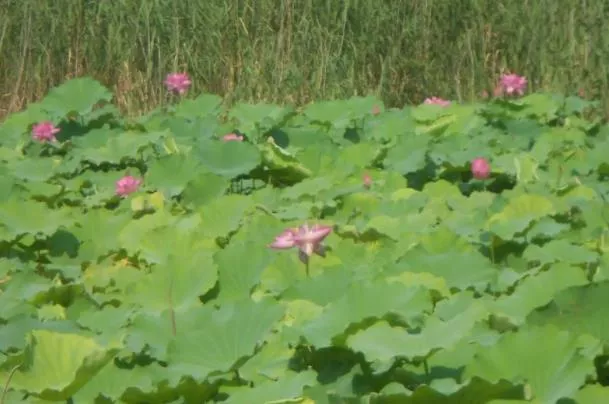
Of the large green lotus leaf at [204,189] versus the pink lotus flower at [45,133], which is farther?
the pink lotus flower at [45,133]

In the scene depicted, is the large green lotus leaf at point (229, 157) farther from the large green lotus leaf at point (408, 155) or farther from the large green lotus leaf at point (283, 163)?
the large green lotus leaf at point (408, 155)

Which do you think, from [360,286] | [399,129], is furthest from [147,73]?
[360,286]

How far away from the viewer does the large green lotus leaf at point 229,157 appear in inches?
135

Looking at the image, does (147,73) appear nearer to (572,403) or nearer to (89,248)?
(89,248)

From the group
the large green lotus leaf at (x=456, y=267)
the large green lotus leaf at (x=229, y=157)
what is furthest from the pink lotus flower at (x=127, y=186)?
the large green lotus leaf at (x=456, y=267)

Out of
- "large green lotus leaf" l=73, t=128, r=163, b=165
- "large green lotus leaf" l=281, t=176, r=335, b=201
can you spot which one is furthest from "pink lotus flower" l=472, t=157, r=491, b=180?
"large green lotus leaf" l=73, t=128, r=163, b=165

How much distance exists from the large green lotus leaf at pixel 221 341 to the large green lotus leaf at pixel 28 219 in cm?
103

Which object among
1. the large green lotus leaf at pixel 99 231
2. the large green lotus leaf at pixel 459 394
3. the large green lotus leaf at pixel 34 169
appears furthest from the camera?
the large green lotus leaf at pixel 34 169

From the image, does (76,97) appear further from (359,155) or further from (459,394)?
(459,394)

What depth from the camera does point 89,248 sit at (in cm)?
271

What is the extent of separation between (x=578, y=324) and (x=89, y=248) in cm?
123

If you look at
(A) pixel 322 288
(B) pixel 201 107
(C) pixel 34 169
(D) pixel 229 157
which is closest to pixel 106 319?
(A) pixel 322 288

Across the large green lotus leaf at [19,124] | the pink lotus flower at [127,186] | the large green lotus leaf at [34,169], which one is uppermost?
the pink lotus flower at [127,186]

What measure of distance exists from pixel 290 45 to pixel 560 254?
373 cm
